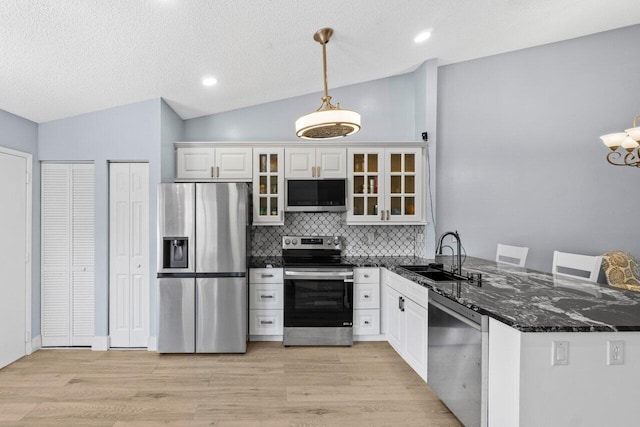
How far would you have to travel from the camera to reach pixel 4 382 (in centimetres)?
265

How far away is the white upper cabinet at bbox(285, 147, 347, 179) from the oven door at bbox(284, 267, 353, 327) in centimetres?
112

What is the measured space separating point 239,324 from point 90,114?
107 inches

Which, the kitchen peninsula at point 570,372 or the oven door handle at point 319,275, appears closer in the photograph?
the kitchen peninsula at point 570,372

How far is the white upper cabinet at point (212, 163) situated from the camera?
11.9 ft

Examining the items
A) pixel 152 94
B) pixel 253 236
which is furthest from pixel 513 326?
pixel 152 94

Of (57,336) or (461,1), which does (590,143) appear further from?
(57,336)

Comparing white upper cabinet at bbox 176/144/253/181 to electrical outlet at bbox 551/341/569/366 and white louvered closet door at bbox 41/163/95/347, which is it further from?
electrical outlet at bbox 551/341/569/366

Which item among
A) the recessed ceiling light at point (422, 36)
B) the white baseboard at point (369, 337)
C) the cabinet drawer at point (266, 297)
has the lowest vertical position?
the white baseboard at point (369, 337)

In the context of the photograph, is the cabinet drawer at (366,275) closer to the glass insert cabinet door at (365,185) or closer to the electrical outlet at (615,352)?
the glass insert cabinet door at (365,185)

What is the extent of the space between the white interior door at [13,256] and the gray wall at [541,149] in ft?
14.9

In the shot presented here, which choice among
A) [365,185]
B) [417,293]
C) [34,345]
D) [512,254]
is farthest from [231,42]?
[34,345]

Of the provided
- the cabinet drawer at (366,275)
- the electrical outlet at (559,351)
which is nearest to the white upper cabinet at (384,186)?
the cabinet drawer at (366,275)

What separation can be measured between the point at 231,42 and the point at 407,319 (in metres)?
2.76

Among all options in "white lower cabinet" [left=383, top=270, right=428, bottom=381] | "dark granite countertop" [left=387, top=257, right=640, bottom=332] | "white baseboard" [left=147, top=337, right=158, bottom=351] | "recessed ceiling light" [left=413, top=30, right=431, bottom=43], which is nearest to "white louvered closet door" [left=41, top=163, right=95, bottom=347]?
"white baseboard" [left=147, top=337, right=158, bottom=351]
